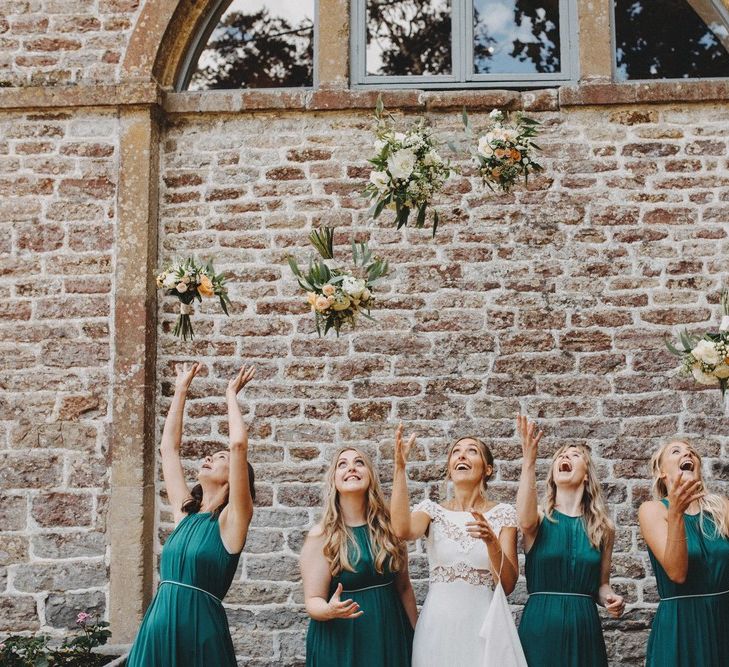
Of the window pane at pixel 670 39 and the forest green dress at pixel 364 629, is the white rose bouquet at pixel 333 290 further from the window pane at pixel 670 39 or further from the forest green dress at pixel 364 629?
the window pane at pixel 670 39

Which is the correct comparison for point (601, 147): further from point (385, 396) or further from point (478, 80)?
point (385, 396)

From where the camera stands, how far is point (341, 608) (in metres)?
3.75

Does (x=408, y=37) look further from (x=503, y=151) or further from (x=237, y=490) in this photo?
(x=237, y=490)

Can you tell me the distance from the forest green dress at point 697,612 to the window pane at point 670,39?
3.51 meters

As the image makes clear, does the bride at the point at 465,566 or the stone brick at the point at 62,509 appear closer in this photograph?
the bride at the point at 465,566

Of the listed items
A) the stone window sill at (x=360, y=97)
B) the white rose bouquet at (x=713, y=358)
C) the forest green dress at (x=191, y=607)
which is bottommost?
the forest green dress at (x=191, y=607)

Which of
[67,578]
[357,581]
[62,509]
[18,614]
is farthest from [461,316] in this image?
[18,614]

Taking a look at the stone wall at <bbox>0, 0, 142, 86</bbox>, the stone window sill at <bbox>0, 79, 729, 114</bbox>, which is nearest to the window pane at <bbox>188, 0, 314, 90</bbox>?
the stone window sill at <bbox>0, 79, 729, 114</bbox>

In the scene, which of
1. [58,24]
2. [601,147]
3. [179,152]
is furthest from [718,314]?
[58,24]

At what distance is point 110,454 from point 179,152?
6.86 feet

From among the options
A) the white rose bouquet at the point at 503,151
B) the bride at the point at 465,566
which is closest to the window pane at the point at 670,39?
the white rose bouquet at the point at 503,151

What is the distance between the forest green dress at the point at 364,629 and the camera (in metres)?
3.95

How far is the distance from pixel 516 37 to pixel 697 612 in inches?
160

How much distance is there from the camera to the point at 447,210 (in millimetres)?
5930
